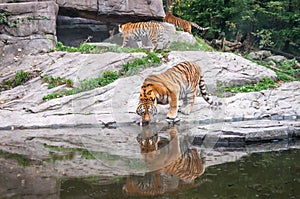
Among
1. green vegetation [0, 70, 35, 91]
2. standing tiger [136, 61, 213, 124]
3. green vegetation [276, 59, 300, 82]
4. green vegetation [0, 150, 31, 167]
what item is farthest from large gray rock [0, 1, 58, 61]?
green vegetation [276, 59, 300, 82]

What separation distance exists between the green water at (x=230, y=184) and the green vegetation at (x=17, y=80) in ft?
18.5

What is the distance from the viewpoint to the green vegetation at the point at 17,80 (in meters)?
9.31

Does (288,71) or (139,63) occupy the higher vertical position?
(139,63)

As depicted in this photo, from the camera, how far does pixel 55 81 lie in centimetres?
911

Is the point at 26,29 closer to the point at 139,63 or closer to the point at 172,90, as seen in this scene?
the point at 139,63

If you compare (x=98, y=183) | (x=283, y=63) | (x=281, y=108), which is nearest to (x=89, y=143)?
(x=98, y=183)

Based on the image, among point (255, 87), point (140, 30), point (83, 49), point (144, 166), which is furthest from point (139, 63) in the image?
point (144, 166)

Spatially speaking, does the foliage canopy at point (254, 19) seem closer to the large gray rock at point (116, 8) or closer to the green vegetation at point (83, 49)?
the large gray rock at point (116, 8)

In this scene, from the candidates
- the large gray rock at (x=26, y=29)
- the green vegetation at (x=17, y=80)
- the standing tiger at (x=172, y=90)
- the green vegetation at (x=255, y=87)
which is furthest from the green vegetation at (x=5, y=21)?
the green vegetation at (x=255, y=87)

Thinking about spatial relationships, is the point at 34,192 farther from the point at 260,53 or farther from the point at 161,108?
the point at 260,53

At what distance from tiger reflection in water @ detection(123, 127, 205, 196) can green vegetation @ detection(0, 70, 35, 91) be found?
3998 millimetres

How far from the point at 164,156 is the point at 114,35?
821 cm

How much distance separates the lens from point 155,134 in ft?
21.8

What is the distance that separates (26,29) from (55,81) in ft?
7.71
